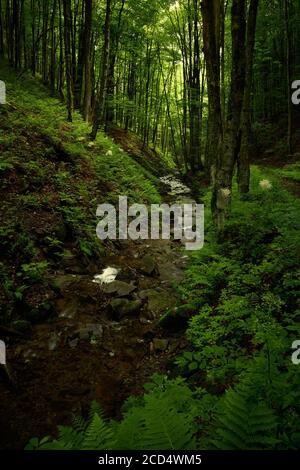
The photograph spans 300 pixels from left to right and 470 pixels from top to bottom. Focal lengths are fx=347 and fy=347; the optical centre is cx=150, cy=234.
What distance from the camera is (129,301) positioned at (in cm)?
693

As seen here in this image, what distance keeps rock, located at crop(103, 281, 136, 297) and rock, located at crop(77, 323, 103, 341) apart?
3.57 ft

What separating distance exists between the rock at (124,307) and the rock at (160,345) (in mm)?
1002

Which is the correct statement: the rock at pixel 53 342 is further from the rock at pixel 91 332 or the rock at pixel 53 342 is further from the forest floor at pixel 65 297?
the rock at pixel 91 332

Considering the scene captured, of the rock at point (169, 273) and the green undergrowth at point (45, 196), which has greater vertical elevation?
the green undergrowth at point (45, 196)

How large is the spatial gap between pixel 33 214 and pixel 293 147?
1688 cm

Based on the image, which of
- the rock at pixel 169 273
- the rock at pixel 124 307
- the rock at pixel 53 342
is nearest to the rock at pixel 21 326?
the rock at pixel 53 342

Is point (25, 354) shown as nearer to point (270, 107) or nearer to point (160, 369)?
point (160, 369)

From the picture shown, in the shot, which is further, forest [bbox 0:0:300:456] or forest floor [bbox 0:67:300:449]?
forest floor [bbox 0:67:300:449]

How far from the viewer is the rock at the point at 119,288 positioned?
7.16m

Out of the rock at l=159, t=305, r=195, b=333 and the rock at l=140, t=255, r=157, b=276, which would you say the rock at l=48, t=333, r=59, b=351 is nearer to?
the rock at l=159, t=305, r=195, b=333

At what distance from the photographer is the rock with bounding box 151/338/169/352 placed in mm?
5680

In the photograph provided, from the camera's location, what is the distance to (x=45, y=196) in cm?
875

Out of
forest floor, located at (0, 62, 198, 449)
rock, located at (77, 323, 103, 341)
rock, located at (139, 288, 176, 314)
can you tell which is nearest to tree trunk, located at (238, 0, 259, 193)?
forest floor, located at (0, 62, 198, 449)
